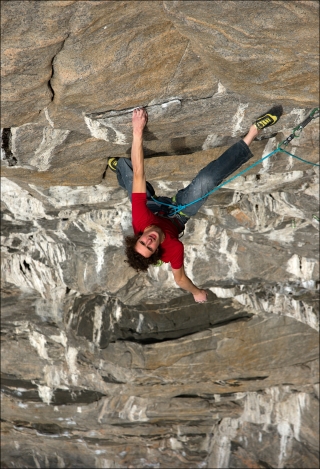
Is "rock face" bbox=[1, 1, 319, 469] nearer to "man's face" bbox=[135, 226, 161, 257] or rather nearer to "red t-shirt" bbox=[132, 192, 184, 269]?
"red t-shirt" bbox=[132, 192, 184, 269]

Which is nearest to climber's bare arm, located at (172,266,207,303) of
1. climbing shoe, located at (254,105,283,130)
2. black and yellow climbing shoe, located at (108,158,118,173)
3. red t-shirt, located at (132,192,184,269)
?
red t-shirt, located at (132,192,184,269)

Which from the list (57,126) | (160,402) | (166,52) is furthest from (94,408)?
(166,52)

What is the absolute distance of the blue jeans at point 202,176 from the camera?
4.72m

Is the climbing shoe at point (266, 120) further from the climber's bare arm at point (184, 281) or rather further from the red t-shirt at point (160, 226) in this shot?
the climber's bare arm at point (184, 281)

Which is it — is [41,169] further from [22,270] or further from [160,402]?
[160,402]

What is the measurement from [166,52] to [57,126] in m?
1.52

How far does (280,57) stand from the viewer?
13.1 ft

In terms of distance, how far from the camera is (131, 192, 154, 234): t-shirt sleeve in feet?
15.0

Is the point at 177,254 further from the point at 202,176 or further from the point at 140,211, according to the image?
the point at 202,176

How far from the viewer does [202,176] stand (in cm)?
493

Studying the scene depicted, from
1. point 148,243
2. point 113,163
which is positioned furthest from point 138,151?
point 113,163

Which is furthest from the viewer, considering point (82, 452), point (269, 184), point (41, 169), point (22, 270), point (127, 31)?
point (82, 452)

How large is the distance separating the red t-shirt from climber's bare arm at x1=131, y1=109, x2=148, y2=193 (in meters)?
0.10

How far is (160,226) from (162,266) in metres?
3.95
